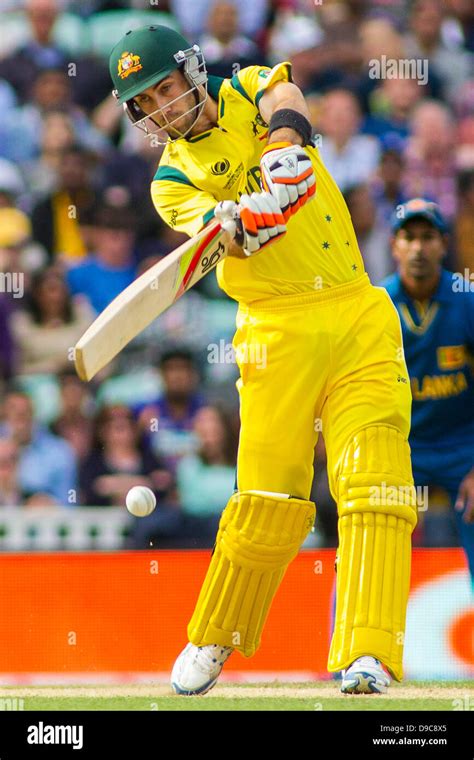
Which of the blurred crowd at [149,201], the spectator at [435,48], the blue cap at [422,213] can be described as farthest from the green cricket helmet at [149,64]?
Answer: the spectator at [435,48]

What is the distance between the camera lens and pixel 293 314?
4016mm

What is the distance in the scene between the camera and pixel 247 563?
407 cm

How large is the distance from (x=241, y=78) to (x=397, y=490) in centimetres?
138

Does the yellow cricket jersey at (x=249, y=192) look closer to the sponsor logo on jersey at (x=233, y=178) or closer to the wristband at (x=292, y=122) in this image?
the sponsor logo on jersey at (x=233, y=178)

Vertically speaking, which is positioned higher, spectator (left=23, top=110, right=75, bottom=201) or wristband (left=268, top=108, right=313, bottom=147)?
spectator (left=23, top=110, right=75, bottom=201)

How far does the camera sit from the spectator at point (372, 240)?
6629 millimetres

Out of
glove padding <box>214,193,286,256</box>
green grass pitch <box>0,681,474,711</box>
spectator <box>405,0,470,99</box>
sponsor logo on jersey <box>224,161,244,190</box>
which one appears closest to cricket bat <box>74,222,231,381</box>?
glove padding <box>214,193,286,256</box>

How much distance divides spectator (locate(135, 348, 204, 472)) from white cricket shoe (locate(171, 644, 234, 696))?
2210 millimetres

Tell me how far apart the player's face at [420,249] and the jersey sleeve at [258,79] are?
1.20m

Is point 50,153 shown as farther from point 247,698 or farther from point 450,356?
point 247,698

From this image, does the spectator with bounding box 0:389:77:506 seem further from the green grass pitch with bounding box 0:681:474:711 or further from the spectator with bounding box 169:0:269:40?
the spectator with bounding box 169:0:269:40

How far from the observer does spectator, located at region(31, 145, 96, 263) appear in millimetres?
6878

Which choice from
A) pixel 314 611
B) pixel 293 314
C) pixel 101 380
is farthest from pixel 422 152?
pixel 293 314

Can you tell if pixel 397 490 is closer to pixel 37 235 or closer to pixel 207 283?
pixel 207 283
